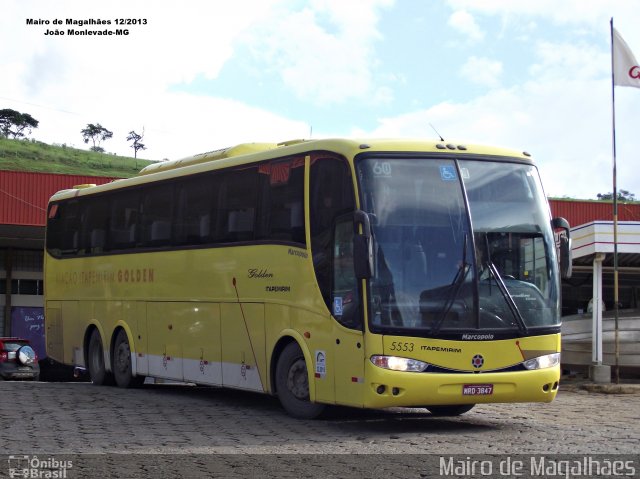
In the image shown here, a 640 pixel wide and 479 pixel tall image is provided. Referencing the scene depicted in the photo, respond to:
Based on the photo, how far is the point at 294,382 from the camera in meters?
14.2

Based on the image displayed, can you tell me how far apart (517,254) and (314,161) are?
2.75m

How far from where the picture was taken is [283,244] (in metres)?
14.3

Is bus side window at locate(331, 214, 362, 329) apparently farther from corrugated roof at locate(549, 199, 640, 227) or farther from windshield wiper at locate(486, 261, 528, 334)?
corrugated roof at locate(549, 199, 640, 227)

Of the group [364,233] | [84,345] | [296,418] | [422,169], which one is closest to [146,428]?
[296,418]

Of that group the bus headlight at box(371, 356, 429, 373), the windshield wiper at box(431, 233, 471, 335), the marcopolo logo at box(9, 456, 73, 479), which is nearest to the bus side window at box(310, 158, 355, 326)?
the bus headlight at box(371, 356, 429, 373)

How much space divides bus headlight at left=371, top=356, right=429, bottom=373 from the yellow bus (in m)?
0.01

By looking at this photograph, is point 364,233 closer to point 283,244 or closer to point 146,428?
point 283,244

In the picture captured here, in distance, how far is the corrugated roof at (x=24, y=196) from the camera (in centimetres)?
3400

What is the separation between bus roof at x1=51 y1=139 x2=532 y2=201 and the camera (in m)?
13.2

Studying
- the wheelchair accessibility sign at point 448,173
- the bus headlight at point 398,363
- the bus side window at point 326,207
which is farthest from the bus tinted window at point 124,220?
the bus headlight at point 398,363

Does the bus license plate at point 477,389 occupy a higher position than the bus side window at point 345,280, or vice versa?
the bus side window at point 345,280

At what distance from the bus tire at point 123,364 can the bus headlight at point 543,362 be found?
8451mm

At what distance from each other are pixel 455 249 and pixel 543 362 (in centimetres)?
179

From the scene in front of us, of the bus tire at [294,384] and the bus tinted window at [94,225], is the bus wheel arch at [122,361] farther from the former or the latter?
the bus tire at [294,384]
